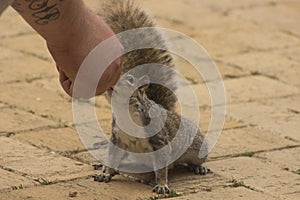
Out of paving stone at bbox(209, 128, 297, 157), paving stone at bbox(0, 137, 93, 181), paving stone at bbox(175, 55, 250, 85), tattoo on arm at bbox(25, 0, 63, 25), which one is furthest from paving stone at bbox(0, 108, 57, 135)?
tattoo on arm at bbox(25, 0, 63, 25)

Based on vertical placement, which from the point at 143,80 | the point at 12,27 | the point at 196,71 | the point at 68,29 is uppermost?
the point at 68,29

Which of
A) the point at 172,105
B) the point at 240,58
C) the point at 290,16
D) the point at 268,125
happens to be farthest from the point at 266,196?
the point at 290,16

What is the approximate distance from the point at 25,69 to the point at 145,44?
1.76 m

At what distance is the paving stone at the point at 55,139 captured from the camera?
4.87 meters

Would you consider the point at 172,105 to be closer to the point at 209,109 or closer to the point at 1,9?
the point at 209,109

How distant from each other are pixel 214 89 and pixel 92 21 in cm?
259

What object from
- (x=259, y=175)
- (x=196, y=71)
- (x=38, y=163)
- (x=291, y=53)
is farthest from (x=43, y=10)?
(x=291, y=53)

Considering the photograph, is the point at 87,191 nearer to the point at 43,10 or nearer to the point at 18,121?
the point at 18,121

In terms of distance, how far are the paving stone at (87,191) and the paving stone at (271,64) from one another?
2.08 metres

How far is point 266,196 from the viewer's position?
4.21 meters

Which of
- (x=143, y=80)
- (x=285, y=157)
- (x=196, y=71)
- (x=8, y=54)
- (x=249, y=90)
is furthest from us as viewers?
(x=8, y=54)

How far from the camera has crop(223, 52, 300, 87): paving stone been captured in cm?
622

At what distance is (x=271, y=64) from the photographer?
21.2 feet

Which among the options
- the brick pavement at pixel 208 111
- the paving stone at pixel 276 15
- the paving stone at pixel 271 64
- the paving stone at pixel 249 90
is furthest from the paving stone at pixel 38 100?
the paving stone at pixel 276 15
